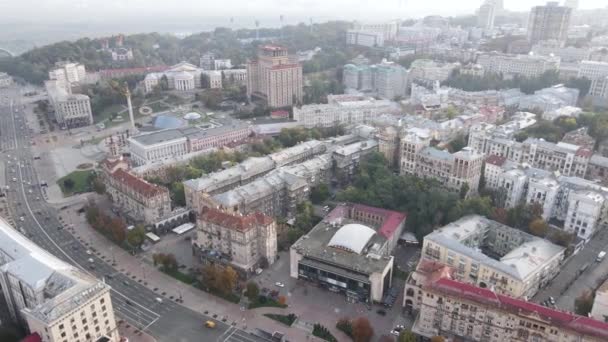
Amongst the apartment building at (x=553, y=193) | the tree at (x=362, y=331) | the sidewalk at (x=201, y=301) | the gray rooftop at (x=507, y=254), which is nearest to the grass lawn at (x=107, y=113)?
the sidewalk at (x=201, y=301)

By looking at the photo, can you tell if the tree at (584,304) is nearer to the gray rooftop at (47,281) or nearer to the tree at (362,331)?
the tree at (362,331)

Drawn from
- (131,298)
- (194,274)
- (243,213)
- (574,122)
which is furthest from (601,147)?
(131,298)

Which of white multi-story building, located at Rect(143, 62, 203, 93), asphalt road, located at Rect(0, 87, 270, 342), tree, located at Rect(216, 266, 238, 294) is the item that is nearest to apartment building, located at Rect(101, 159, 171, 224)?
asphalt road, located at Rect(0, 87, 270, 342)

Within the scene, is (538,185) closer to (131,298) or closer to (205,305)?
(205,305)

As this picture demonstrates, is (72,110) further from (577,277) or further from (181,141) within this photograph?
(577,277)

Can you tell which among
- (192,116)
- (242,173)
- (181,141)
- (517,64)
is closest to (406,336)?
(242,173)

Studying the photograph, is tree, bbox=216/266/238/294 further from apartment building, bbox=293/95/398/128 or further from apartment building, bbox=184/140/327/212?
apartment building, bbox=293/95/398/128

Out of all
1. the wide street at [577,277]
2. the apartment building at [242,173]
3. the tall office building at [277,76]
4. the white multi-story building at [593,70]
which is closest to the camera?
the wide street at [577,277]
